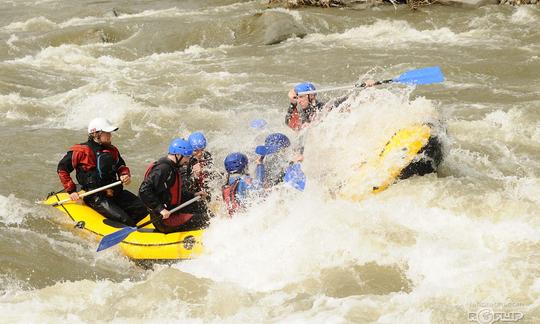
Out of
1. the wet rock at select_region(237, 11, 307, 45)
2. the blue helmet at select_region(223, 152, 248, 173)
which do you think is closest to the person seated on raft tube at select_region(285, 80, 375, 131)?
the blue helmet at select_region(223, 152, 248, 173)

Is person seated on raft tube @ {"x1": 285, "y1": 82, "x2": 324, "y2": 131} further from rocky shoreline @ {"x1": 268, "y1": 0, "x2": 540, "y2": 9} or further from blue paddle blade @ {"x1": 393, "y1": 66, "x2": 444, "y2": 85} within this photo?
rocky shoreline @ {"x1": 268, "y1": 0, "x2": 540, "y2": 9}

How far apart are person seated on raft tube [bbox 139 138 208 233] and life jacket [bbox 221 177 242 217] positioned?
1.03ft

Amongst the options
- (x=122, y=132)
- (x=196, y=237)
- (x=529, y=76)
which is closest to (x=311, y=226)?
(x=196, y=237)

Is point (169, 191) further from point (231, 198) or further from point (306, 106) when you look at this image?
point (306, 106)

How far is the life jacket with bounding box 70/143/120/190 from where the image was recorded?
7055 mm

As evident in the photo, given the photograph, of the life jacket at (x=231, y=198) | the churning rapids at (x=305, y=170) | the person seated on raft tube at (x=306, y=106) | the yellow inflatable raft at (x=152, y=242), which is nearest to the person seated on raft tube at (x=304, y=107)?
the person seated on raft tube at (x=306, y=106)

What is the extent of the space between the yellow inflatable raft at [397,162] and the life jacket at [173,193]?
160 centimetres

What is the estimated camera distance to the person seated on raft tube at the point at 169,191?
6.39 meters

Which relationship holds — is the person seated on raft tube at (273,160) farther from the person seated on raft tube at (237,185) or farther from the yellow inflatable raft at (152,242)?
the yellow inflatable raft at (152,242)

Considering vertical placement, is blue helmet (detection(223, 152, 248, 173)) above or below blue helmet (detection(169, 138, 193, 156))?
below

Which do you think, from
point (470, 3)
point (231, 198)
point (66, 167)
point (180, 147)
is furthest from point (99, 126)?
point (470, 3)

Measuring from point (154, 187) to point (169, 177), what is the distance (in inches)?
6.7

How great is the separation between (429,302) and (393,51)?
10.4m

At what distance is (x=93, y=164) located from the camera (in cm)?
709
